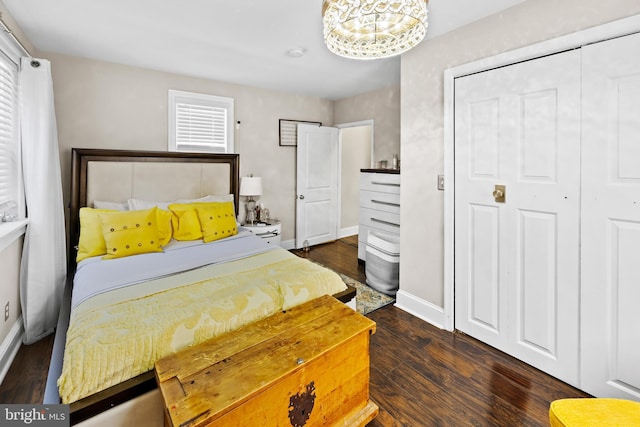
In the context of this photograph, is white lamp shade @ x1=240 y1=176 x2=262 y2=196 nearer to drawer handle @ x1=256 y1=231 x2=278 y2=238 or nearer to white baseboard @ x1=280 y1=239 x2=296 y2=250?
drawer handle @ x1=256 y1=231 x2=278 y2=238

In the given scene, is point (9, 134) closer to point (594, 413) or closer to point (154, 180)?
point (154, 180)

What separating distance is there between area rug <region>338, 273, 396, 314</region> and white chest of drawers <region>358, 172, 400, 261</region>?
0.74 metres

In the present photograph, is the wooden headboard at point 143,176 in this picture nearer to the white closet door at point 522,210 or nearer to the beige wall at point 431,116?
the beige wall at point 431,116

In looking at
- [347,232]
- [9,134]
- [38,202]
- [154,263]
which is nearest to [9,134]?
[9,134]

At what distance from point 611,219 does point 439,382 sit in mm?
1336

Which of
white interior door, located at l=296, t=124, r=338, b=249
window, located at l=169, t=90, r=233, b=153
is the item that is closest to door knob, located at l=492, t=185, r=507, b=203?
white interior door, located at l=296, t=124, r=338, b=249

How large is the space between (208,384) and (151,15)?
2.44 metres

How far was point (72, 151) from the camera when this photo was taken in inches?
115

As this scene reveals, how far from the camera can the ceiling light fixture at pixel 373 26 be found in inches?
48.2

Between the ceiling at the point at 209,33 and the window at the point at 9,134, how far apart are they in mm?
400

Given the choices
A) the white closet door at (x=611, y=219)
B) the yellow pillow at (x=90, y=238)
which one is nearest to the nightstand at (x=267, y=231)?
the yellow pillow at (x=90, y=238)

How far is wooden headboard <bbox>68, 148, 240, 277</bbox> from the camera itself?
2.97 metres

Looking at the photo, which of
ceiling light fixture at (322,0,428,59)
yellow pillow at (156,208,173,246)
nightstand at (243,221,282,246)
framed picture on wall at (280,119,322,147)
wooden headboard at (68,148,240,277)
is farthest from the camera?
framed picture on wall at (280,119,322,147)

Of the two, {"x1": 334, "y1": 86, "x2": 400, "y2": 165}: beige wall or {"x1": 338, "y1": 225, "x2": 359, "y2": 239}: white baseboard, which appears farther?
{"x1": 338, "y1": 225, "x2": 359, "y2": 239}: white baseboard
